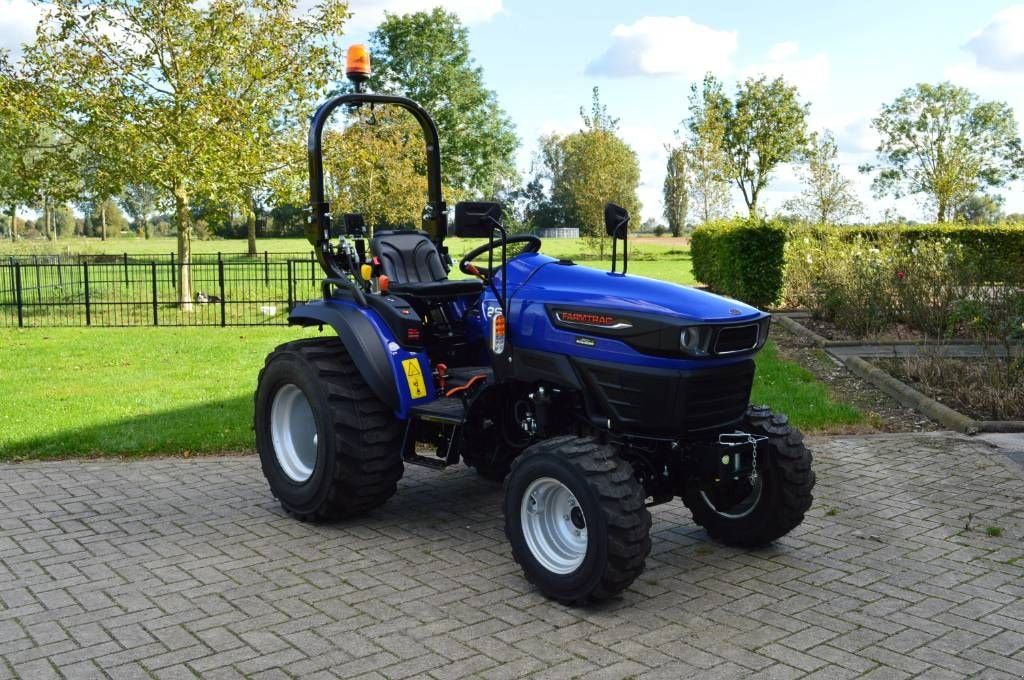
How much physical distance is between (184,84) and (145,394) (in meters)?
10.6

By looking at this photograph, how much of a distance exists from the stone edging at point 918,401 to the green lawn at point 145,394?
584mm

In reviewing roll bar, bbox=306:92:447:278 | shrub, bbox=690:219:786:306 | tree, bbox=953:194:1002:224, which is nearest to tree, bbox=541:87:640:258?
shrub, bbox=690:219:786:306

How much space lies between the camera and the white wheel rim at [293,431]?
6.03m

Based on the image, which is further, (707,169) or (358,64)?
(707,169)

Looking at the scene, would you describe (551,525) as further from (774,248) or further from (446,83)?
(446,83)

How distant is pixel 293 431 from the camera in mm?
6121

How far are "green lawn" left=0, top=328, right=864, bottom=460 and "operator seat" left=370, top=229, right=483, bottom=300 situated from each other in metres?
2.58

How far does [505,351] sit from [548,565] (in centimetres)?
110

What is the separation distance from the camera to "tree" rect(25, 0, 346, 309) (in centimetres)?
1789

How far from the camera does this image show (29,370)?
11312 millimetres

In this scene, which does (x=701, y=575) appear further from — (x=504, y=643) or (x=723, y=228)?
(x=723, y=228)

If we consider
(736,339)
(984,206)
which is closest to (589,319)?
(736,339)

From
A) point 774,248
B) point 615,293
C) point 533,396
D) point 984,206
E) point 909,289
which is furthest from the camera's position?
point 984,206

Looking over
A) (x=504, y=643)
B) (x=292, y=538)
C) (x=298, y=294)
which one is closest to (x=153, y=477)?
(x=292, y=538)
